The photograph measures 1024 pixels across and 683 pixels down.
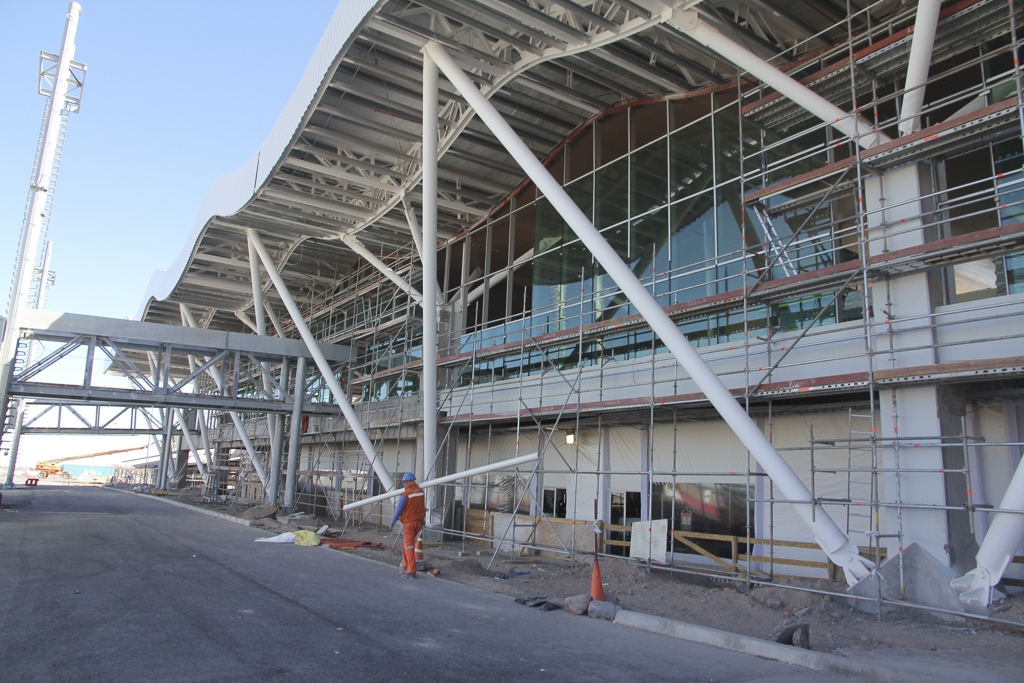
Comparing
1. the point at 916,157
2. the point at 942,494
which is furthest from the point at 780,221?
the point at 942,494

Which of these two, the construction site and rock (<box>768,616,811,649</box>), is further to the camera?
the construction site

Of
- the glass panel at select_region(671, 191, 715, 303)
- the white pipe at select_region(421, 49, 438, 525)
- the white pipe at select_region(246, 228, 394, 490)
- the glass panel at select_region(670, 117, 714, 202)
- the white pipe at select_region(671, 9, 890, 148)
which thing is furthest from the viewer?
the white pipe at select_region(246, 228, 394, 490)

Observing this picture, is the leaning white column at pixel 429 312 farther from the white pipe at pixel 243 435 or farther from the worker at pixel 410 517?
the white pipe at pixel 243 435

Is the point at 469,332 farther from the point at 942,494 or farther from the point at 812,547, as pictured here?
the point at 942,494

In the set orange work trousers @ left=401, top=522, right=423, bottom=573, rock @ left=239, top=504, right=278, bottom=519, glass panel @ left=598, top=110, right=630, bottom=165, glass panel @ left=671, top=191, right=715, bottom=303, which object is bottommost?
rock @ left=239, top=504, right=278, bottom=519

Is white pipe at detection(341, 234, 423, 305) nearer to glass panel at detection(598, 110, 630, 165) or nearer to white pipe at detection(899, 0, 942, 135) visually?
glass panel at detection(598, 110, 630, 165)

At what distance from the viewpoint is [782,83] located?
11219 mm

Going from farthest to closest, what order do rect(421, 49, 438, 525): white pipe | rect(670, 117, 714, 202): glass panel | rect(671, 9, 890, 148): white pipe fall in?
rect(421, 49, 438, 525): white pipe, rect(670, 117, 714, 202): glass panel, rect(671, 9, 890, 148): white pipe

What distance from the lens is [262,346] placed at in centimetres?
2628

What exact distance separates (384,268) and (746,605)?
16968 mm

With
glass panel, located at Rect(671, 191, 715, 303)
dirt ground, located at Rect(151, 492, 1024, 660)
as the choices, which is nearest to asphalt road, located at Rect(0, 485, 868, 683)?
dirt ground, located at Rect(151, 492, 1024, 660)

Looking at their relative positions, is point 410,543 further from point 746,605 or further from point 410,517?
point 746,605

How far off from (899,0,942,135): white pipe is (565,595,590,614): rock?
8449 millimetres

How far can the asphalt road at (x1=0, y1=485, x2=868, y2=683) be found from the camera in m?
5.52
